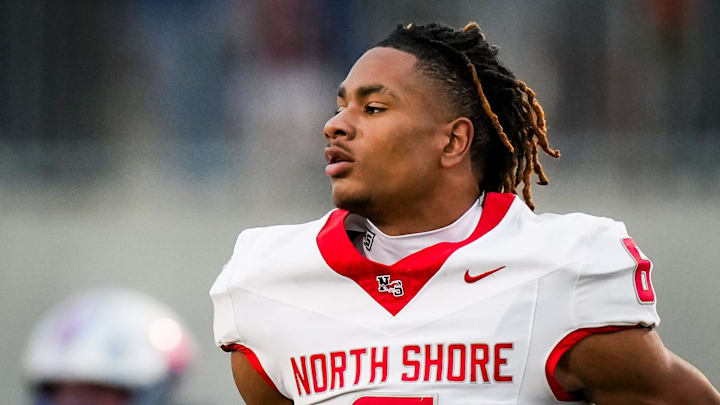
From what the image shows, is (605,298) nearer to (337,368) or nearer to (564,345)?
(564,345)

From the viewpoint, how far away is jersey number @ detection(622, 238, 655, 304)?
228 centimetres

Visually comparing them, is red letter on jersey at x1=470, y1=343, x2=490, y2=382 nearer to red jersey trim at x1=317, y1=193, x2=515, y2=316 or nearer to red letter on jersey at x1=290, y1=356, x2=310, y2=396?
red jersey trim at x1=317, y1=193, x2=515, y2=316

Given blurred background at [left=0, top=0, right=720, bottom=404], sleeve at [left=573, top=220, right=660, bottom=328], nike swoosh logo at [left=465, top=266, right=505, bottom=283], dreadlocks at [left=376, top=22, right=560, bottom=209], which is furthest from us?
blurred background at [left=0, top=0, right=720, bottom=404]

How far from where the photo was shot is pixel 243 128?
18.0ft

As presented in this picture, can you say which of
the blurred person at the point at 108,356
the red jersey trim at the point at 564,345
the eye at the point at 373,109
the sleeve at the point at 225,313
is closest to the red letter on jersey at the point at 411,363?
the red jersey trim at the point at 564,345

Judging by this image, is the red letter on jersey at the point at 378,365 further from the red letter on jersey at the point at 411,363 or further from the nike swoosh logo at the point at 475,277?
the nike swoosh logo at the point at 475,277

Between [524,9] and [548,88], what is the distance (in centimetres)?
39

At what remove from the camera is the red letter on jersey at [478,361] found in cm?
228

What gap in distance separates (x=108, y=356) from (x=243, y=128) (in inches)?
117

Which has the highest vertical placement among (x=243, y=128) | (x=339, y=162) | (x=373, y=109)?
(x=243, y=128)

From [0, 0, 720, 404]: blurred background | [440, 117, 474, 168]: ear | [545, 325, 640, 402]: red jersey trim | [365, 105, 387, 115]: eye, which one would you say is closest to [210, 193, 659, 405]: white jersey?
[545, 325, 640, 402]: red jersey trim

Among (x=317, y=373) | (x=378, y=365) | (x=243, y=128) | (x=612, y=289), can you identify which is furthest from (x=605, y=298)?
(x=243, y=128)

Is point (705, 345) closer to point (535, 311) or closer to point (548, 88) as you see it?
point (548, 88)

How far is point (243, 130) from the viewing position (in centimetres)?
548
